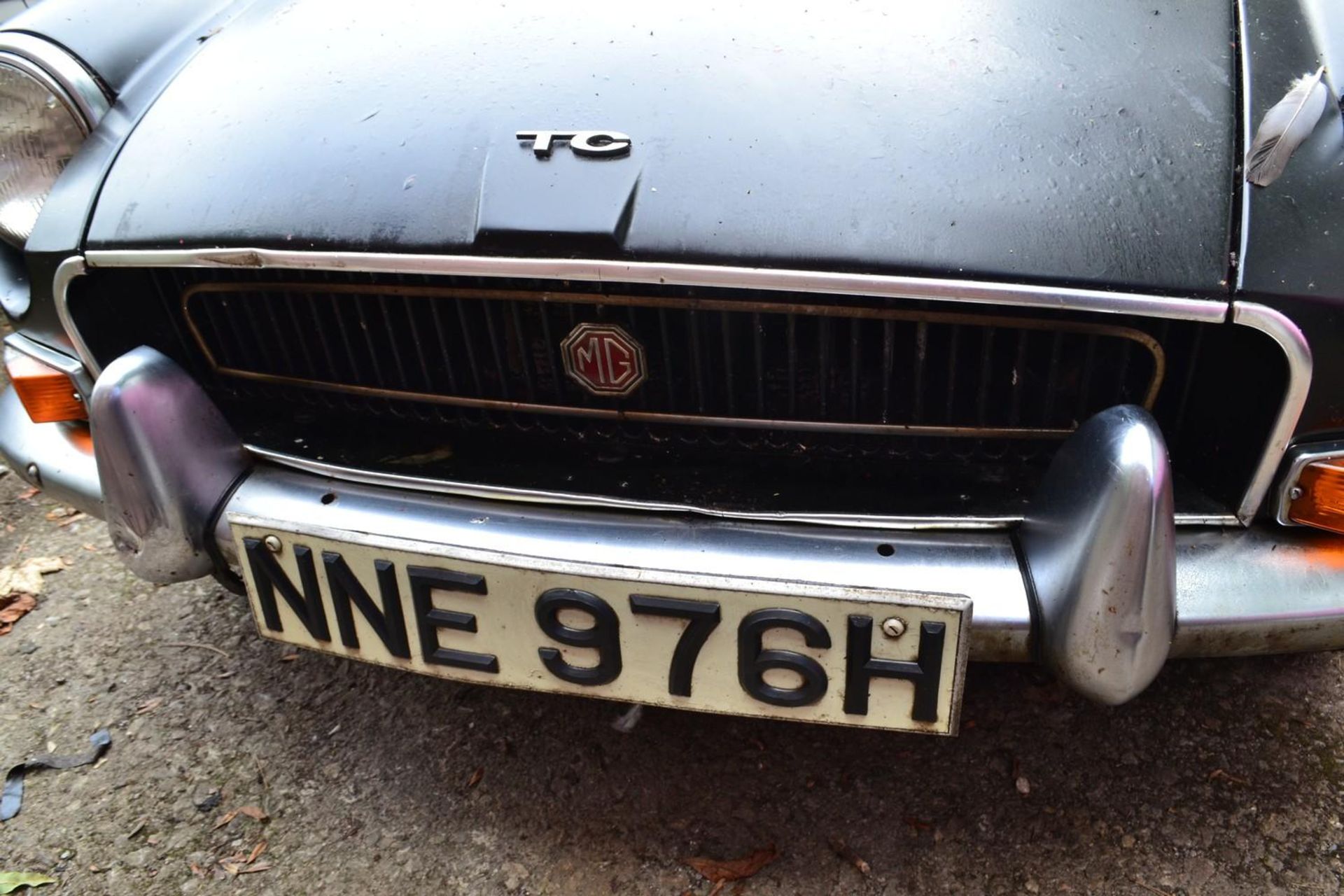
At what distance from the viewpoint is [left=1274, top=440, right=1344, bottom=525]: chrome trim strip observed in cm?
125

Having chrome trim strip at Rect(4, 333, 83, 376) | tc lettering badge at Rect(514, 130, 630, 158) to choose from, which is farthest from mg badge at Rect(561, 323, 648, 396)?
chrome trim strip at Rect(4, 333, 83, 376)

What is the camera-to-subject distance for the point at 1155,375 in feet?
4.38

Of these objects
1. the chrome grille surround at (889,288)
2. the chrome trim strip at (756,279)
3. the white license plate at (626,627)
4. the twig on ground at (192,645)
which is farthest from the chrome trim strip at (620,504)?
the twig on ground at (192,645)

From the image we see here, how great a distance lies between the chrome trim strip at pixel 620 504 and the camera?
4.35 feet

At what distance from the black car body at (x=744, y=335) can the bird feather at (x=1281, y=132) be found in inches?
0.7

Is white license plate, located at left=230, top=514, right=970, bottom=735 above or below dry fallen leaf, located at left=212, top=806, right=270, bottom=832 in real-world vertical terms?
above

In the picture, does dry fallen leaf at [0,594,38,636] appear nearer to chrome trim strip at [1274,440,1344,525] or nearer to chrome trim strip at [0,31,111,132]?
chrome trim strip at [0,31,111,132]

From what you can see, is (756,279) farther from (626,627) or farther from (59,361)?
(59,361)

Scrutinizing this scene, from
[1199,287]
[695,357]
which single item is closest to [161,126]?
[695,357]

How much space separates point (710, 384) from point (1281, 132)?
2.63ft

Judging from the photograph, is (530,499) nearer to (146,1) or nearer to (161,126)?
(161,126)

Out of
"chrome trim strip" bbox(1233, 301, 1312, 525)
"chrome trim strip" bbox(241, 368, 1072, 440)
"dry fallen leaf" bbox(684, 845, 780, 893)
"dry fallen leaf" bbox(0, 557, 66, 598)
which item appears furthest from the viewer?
"dry fallen leaf" bbox(0, 557, 66, 598)

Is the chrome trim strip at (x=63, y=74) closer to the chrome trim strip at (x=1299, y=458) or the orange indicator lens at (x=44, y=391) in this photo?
the orange indicator lens at (x=44, y=391)

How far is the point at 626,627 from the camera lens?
1.30 m
